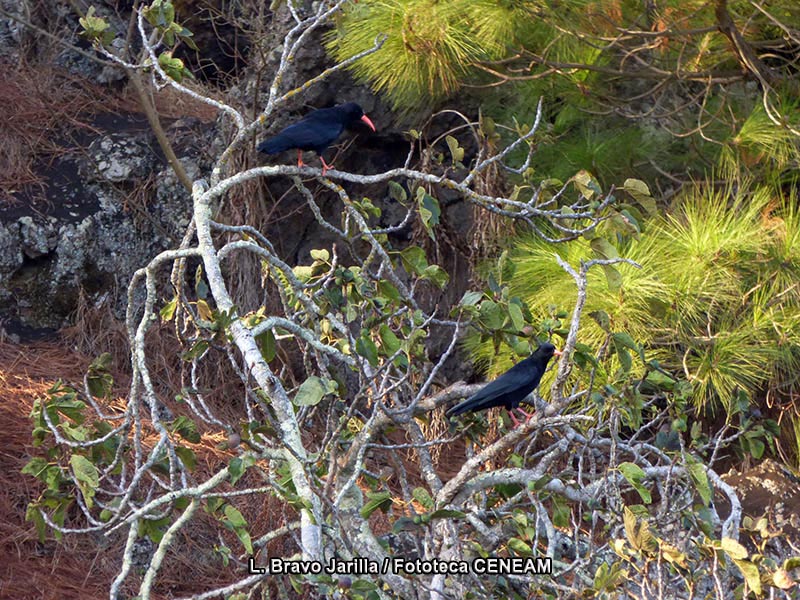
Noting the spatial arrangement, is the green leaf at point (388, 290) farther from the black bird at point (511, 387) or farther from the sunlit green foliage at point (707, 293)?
the sunlit green foliage at point (707, 293)

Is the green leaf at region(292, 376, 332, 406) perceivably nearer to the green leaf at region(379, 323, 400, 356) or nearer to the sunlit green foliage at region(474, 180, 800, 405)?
the green leaf at region(379, 323, 400, 356)

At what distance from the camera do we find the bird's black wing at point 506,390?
2.37 m

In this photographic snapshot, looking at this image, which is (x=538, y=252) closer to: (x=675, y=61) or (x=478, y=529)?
(x=675, y=61)

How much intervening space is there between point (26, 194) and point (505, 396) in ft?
10.1

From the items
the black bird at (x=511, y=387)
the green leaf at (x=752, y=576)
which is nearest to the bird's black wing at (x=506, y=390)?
the black bird at (x=511, y=387)

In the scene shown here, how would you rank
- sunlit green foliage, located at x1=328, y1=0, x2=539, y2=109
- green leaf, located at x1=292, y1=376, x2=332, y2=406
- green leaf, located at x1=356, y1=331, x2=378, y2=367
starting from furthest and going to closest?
1. sunlit green foliage, located at x1=328, y1=0, x2=539, y2=109
2. green leaf, located at x1=356, y1=331, x2=378, y2=367
3. green leaf, located at x1=292, y1=376, x2=332, y2=406

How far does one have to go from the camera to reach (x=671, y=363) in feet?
10.7

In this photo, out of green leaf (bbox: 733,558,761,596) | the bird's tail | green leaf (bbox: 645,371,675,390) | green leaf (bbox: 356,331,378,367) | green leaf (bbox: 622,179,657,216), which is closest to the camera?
green leaf (bbox: 733,558,761,596)

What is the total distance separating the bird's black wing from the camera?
2.37m

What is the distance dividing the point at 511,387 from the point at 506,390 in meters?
0.04

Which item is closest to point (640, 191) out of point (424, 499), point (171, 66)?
point (424, 499)

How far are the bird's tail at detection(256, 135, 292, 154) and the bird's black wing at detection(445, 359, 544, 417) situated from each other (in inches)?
37.2

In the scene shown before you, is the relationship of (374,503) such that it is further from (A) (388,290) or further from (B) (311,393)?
(A) (388,290)

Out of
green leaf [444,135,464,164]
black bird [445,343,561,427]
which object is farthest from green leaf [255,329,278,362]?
green leaf [444,135,464,164]
